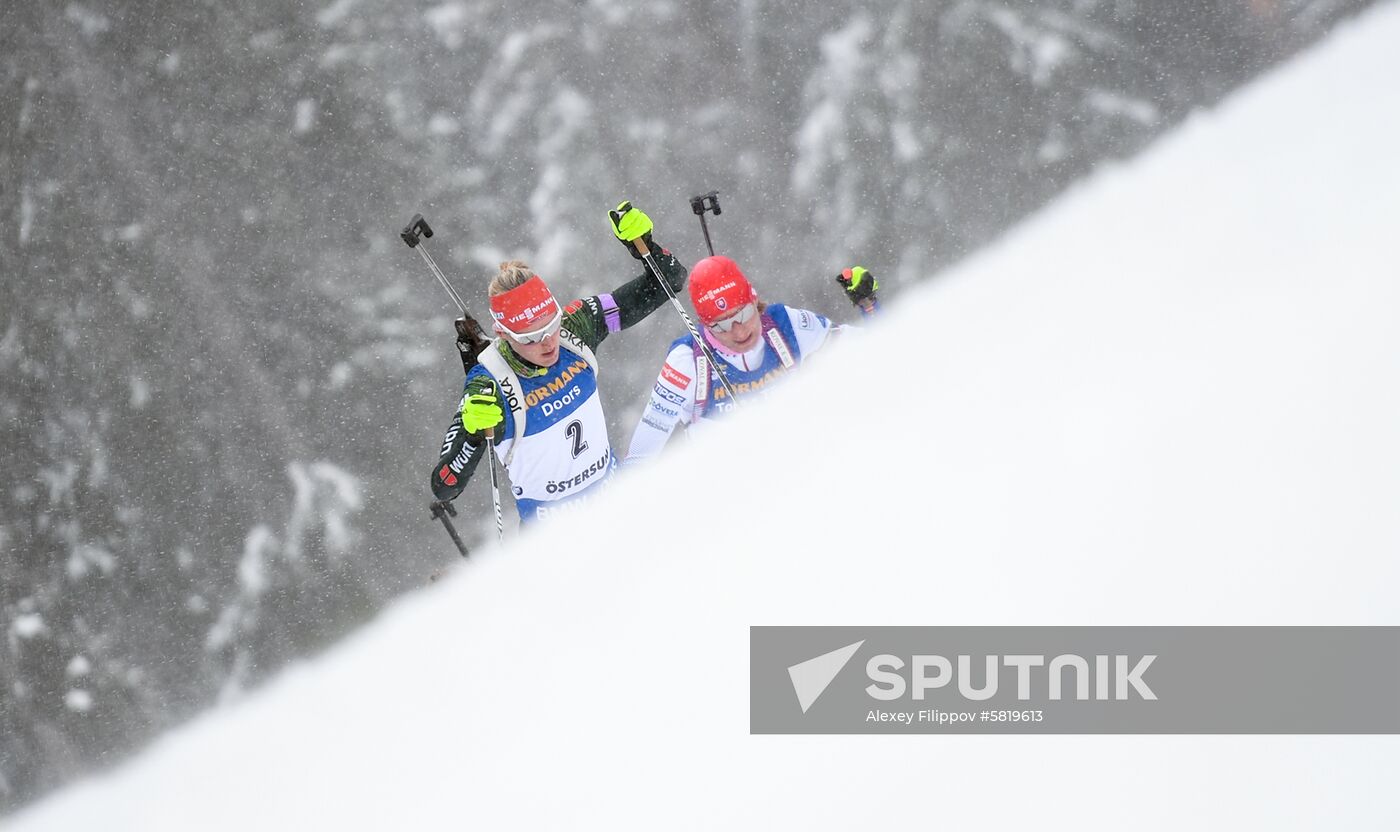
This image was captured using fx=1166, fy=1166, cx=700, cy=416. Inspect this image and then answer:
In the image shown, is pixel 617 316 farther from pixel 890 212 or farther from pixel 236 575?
pixel 236 575

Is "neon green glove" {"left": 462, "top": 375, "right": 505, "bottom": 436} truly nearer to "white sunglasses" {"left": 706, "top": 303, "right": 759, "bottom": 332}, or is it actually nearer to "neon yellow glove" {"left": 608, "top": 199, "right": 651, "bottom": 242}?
"neon yellow glove" {"left": 608, "top": 199, "right": 651, "bottom": 242}

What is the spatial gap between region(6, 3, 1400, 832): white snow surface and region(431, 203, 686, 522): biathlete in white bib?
0.29 m

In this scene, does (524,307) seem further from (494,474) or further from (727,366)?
(727,366)

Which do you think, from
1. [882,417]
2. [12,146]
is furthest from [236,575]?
[882,417]

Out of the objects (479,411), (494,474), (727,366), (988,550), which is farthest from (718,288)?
(988,550)

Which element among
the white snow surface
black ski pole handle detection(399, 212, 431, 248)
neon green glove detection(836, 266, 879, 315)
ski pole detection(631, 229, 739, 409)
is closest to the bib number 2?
the white snow surface

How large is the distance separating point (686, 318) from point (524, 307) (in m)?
0.71

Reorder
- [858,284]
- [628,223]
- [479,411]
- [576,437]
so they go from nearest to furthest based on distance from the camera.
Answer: [479,411] → [628,223] → [576,437] → [858,284]

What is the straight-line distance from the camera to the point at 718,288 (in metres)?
4.50

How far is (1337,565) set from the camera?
3.99 meters

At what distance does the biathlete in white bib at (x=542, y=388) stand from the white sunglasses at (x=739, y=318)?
267 millimetres

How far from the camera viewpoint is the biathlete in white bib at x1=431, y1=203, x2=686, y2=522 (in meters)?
4.30

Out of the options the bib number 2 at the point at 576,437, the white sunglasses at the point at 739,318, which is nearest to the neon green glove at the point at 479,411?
the bib number 2 at the point at 576,437

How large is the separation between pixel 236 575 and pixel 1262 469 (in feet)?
17.1
